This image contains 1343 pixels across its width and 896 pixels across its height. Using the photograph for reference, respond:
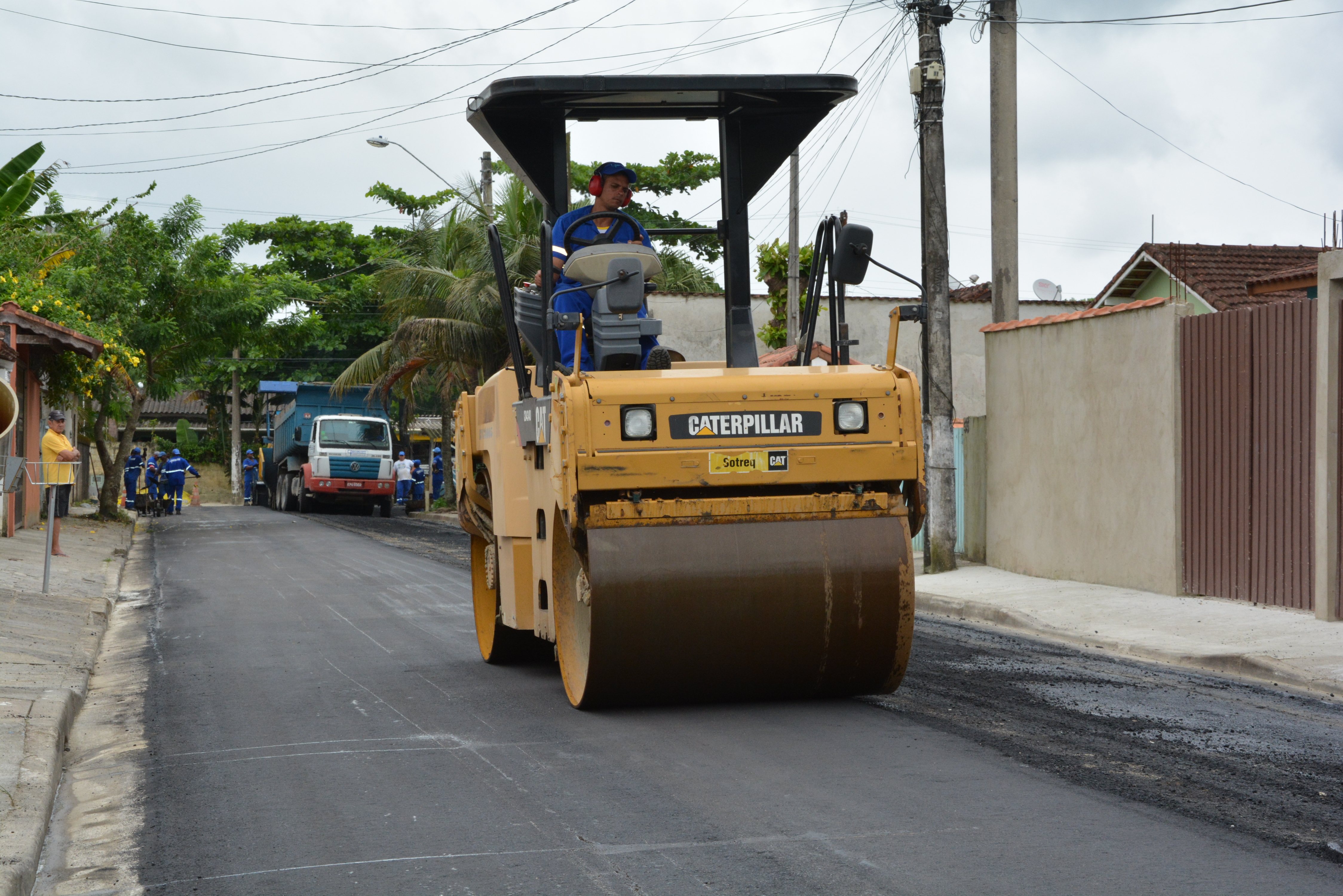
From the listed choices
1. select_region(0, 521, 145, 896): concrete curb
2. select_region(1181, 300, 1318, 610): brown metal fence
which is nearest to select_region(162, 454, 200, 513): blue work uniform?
select_region(0, 521, 145, 896): concrete curb

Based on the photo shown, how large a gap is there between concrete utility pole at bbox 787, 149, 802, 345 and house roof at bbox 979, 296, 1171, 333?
294 inches

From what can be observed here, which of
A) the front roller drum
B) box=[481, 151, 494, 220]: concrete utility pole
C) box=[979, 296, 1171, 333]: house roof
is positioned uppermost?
box=[481, 151, 494, 220]: concrete utility pole

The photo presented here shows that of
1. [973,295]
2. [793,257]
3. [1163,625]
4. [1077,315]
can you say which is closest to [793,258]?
[793,257]

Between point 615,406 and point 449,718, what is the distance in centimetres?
198

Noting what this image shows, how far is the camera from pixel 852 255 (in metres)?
7.07

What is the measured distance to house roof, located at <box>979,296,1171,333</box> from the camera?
1294 centimetres

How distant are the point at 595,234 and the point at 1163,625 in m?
5.85

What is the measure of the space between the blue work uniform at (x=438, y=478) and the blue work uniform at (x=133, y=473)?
8641 mm

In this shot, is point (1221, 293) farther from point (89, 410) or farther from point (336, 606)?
point (89, 410)

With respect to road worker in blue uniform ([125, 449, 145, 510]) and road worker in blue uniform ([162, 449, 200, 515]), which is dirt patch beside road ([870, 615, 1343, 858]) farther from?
road worker in blue uniform ([125, 449, 145, 510])

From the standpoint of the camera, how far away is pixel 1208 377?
12.1m

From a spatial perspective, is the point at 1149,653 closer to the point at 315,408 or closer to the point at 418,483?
the point at 315,408

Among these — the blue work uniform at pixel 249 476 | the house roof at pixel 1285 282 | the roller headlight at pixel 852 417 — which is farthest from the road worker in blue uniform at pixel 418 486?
the roller headlight at pixel 852 417

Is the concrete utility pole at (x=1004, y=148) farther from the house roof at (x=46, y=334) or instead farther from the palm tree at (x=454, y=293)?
the house roof at (x=46, y=334)
